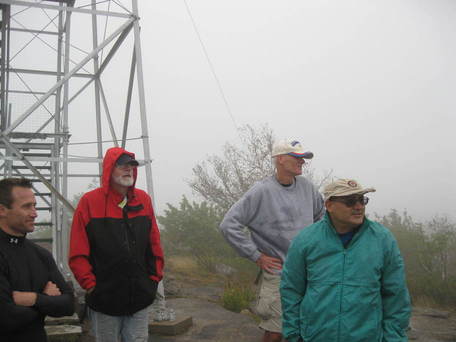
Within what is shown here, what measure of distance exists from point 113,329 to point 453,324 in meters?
6.68

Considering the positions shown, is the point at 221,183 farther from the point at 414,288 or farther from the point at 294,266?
the point at 294,266

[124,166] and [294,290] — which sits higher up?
[124,166]

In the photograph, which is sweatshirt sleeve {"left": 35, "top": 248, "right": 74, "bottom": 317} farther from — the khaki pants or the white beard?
the khaki pants

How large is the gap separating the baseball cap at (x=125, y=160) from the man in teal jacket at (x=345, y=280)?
1435 mm

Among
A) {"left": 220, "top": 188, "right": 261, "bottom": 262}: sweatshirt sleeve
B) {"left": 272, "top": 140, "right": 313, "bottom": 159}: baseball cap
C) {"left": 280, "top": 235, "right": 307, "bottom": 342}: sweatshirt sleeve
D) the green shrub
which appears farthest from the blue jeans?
the green shrub

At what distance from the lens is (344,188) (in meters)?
2.57

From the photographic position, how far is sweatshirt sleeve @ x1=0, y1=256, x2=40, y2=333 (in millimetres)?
2408

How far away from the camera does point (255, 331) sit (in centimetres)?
576

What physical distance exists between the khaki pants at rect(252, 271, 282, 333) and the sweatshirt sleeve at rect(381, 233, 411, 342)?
1.23m

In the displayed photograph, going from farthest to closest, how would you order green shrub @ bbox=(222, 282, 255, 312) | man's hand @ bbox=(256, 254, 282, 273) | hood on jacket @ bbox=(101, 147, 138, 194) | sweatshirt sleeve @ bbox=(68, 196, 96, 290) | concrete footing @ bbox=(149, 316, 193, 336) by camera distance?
1. green shrub @ bbox=(222, 282, 255, 312)
2. concrete footing @ bbox=(149, 316, 193, 336)
3. man's hand @ bbox=(256, 254, 282, 273)
4. hood on jacket @ bbox=(101, 147, 138, 194)
5. sweatshirt sleeve @ bbox=(68, 196, 96, 290)

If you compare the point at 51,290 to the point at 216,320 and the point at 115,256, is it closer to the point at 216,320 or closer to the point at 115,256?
the point at 115,256

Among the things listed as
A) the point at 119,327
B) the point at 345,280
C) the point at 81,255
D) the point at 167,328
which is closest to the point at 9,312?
the point at 81,255

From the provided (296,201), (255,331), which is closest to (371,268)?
(296,201)

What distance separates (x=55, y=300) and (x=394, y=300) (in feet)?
5.77
